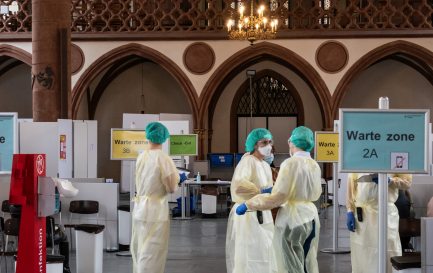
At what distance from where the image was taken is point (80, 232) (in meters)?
8.86

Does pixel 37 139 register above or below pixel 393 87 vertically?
below

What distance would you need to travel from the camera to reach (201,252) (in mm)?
11016

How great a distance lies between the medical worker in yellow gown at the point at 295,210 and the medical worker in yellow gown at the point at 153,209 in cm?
128

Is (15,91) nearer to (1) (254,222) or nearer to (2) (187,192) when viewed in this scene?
(2) (187,192)

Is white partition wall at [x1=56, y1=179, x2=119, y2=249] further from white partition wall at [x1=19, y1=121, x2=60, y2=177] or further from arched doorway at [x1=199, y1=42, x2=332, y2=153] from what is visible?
arched doorway at [x1=199, y1=42, x2=332, y2=153]

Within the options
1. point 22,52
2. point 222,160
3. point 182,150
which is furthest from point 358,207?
point 22,52

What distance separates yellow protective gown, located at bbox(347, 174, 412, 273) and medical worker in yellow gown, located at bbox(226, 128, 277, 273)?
0.83 meters

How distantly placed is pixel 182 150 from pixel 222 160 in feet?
14.8

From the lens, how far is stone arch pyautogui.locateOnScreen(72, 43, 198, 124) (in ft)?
62.3

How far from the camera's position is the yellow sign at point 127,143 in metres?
10.1

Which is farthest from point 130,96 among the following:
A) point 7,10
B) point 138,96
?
point 7,10

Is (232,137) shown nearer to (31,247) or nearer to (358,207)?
(358,207)

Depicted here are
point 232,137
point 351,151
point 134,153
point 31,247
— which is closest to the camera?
point 351,151

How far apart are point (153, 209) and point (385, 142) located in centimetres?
325
